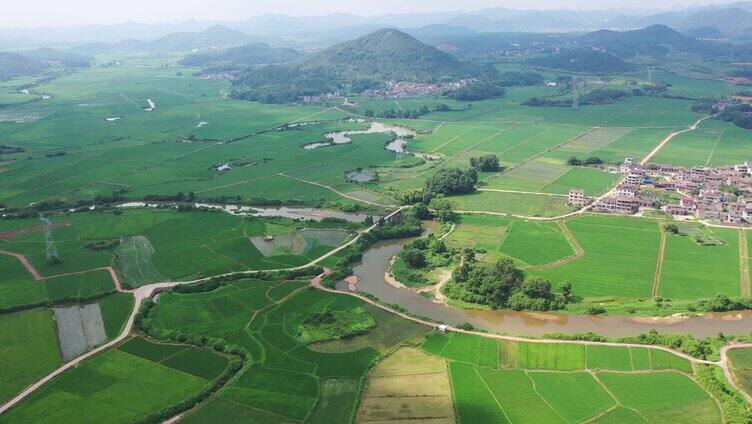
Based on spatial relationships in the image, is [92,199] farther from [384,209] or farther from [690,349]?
[690,349]

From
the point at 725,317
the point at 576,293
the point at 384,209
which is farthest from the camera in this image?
the point at 384,209

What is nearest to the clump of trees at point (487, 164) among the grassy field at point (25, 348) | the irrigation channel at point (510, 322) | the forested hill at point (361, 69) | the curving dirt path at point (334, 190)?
the curving dirt path at point (334, 190)

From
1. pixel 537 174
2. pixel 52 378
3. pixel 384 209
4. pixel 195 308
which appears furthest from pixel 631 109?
pixel 52 378

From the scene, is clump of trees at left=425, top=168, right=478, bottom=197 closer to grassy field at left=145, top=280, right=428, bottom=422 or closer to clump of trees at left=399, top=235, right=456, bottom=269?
clump of trees at left=399, top=235, right=456, bottom=269

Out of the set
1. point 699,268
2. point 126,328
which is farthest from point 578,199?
point 126,328

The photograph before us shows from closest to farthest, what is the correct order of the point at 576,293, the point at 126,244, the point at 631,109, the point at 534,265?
the point at 576,293 → the point at 534,265 → the point at 126,244 → the point at 631,109

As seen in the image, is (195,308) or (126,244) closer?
(195,308)
